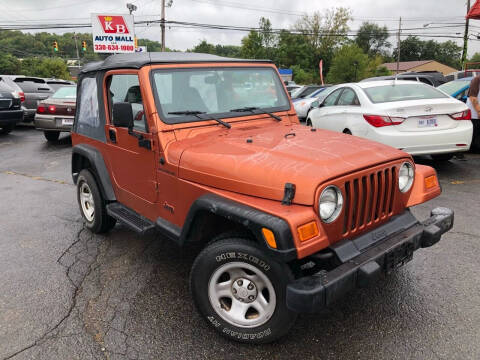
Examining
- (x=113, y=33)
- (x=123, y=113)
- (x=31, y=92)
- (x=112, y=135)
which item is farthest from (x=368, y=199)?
(x=113, y=33)

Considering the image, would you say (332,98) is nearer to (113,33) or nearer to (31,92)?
(31,92)

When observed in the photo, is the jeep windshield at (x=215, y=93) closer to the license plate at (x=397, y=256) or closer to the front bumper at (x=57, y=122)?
the license plate at (x=397, y=256)

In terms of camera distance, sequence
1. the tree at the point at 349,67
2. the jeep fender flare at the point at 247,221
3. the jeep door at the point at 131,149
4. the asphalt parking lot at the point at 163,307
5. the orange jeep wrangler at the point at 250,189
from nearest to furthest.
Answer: the jeep fender flare at the point at 247,221 → the orange jeep wrangler at the point at 250,189 → the asphalt parking lot at the point at 163,307 → the jeep door at the point at 131,149 → the tree at the point at 349,67

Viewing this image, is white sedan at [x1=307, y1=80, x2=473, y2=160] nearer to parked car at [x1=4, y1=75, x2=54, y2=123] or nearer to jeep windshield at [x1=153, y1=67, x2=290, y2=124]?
jeep windshield at [x1=153, y1=67, x2=290, y2=124]

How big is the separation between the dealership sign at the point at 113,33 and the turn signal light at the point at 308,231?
1928 cm

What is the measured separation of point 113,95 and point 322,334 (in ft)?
9.32

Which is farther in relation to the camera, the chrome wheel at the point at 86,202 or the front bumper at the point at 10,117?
the front bumper at the point at 10,117

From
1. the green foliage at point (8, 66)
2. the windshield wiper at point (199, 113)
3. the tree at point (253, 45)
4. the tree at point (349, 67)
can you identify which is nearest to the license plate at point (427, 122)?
the windshield wiper at point (199, 113)

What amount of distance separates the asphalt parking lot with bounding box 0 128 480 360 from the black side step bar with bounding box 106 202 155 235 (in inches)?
18.5

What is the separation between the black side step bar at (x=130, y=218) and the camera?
3346mm

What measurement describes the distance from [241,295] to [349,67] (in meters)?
46.3

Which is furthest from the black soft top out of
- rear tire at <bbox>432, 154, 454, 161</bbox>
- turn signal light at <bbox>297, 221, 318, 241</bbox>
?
rear tire at <bbox>432, 154, 454, 161</bbox>

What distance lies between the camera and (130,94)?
3475 millimetres

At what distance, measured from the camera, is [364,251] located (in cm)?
243
